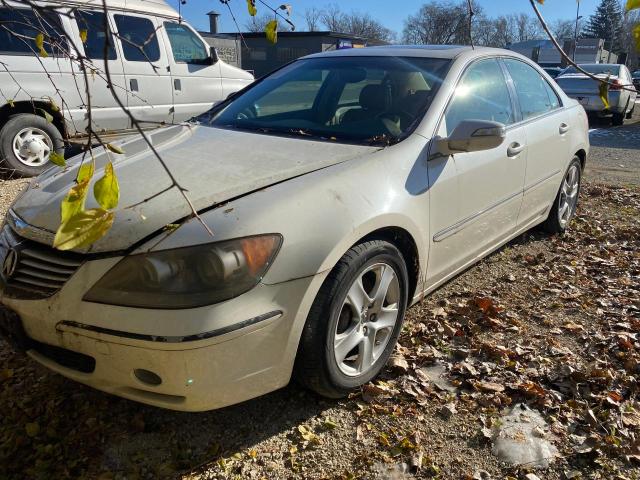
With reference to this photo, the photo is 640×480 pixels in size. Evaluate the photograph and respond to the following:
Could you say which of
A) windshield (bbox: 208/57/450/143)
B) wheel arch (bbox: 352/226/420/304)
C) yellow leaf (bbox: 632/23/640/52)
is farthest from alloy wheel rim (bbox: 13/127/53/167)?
yellow leaf (bbox: 632/23/640/52)

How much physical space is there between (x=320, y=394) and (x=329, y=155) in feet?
3.71

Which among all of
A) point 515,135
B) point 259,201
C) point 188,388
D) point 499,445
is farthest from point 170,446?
point 515,135

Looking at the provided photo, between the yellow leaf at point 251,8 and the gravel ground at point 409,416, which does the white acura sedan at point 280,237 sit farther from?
the yellow leaf at point 251,8

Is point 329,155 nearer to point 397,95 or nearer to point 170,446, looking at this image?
point 397,95

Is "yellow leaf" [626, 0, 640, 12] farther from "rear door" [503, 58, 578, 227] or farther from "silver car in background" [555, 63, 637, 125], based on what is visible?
"silver car in background" [555, 63, 637, 125]

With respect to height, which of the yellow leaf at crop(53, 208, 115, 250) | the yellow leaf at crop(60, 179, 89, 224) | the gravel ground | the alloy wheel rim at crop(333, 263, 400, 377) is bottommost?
the gravel ground

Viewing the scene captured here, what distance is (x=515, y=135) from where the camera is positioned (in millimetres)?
3586

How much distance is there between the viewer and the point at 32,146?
622 centimetres

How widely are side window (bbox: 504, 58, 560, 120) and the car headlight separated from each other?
2.68 meters

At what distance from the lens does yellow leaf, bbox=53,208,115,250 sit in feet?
4.33

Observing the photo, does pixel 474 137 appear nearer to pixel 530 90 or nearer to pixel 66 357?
pixel 530 90

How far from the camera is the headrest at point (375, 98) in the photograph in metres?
3.19

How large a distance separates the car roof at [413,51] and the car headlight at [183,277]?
6.88 feet

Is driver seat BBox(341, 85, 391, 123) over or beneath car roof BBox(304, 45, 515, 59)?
beneath
